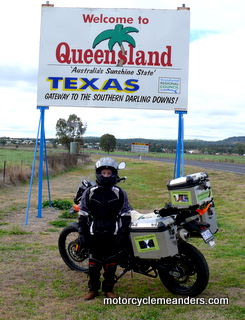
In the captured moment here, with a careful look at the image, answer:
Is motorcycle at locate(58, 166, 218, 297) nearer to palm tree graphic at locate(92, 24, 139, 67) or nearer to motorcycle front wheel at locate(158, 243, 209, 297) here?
motorcycle front wheel at locate(158, 243, 209, 297)

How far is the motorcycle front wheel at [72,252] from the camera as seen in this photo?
608cm

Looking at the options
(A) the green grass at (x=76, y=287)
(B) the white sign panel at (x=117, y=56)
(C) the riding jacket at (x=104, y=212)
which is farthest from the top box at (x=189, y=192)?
(B) the white sign panel at (x=117, y=56)

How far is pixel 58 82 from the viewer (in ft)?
33.8

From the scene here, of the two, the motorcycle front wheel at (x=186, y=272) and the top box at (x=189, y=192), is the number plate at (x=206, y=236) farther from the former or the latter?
the top box at (x=189, y=192)

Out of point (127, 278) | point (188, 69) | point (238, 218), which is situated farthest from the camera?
point (238, 218)

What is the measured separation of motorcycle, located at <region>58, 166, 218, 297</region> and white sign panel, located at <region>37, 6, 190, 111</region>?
5286 mm

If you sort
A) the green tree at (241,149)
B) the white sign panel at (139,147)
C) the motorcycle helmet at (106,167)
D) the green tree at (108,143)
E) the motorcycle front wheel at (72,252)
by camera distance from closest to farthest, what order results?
the motorcycle helmet at (106,167) → the motorcycle front wheel at (72,252) → the white sign panel at (139,147) → the green tree at (108,143) → the green tree at (241,149)

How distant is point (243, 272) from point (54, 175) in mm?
20708

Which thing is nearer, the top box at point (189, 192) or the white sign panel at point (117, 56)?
the top box at point (189, 192)

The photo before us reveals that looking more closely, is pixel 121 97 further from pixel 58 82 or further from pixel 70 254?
pixel 70 254

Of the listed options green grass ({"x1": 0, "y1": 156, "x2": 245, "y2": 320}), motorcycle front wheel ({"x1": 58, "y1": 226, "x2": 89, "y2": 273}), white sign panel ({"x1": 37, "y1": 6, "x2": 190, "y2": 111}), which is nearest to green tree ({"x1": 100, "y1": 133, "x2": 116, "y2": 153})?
white sign panel ({"x1": 37, "y1": 6, "x2": 190, "y2": 111})

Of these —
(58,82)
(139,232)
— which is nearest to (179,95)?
(58,82)

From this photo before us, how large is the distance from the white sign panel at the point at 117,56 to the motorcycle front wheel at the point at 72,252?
464 cm

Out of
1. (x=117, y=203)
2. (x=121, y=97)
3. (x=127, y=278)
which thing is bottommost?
(x=127, y=278)
